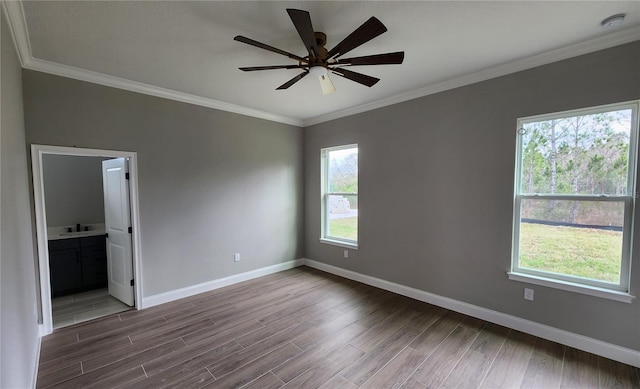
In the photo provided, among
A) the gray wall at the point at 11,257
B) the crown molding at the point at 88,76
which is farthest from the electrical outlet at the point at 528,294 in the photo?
the crown molding at the point at 88,76

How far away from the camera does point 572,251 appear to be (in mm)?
2500

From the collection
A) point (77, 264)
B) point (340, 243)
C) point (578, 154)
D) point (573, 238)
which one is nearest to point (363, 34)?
point (578, 154)

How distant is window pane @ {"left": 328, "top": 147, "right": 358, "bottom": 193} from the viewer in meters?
4.33

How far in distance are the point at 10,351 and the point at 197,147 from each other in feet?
8.98

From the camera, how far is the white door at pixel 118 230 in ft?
10.6

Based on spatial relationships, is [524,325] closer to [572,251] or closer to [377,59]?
[572,251]

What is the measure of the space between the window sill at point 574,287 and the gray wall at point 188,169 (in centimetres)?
343

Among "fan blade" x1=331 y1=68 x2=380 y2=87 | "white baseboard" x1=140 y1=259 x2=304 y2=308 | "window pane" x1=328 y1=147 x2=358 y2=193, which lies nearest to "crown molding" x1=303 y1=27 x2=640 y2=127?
"window pane" x1=328 y1=147 x2=358 y2=193

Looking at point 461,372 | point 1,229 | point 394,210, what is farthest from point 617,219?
point 1,229

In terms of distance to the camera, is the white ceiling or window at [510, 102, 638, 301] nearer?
the white ceiling

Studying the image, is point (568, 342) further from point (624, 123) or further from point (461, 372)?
point (624, 123)

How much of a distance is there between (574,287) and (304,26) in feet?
10.4

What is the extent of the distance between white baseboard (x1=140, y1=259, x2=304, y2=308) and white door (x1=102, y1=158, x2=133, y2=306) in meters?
0.26

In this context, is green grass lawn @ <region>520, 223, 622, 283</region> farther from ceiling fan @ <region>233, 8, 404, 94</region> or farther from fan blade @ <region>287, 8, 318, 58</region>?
fan blade @ <region>287, 8, 318, 58</region>
